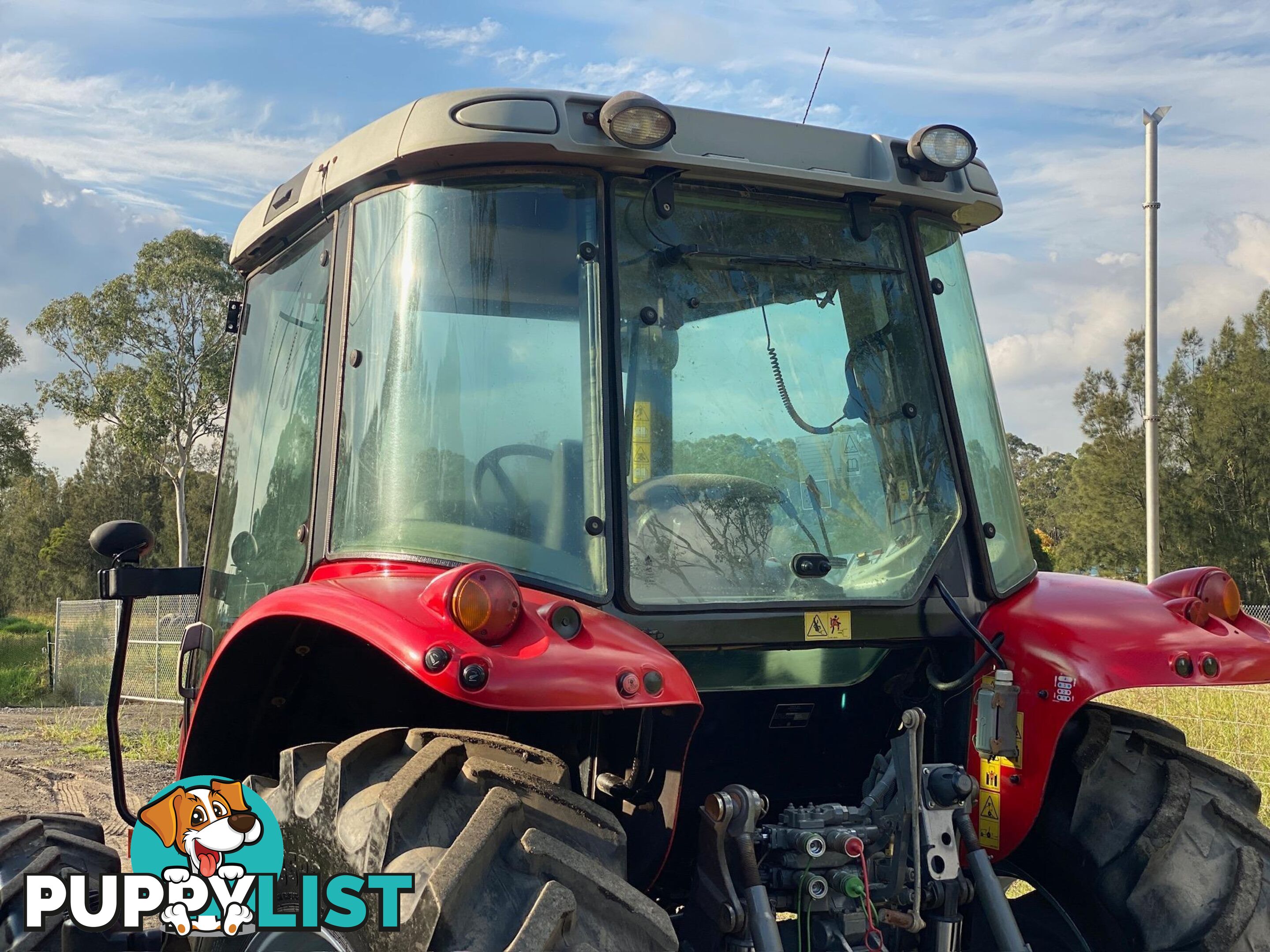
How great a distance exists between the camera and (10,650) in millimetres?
29000

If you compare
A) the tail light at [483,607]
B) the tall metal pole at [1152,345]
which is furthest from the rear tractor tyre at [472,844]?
the tall metal pole at [1152,345]

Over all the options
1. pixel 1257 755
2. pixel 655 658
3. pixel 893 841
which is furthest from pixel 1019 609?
pixel 1257 755

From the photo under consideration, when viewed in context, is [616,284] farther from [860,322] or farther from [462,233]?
[860,322]

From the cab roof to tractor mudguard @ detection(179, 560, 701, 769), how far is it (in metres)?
1.07

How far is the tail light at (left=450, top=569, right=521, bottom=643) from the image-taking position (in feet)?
7.87

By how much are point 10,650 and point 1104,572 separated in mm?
→ 40537

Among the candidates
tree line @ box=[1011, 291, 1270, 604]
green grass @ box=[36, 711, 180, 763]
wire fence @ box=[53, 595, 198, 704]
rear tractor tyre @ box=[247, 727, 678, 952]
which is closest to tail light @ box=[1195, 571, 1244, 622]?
rear tractor tyre @ box=[247, 727, 678, 952]

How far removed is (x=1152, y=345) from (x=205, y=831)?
1499 centimetres

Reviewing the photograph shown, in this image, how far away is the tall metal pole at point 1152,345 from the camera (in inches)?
593

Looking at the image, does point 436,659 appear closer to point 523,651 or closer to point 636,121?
point 523,651

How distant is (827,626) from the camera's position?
3.04 m

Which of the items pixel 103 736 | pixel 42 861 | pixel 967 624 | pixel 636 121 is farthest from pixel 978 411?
pixel 103 736

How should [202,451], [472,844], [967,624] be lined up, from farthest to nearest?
[202,451] → [967,624] → [472,844]

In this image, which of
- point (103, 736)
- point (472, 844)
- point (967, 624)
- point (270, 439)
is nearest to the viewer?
point (472, 844)
